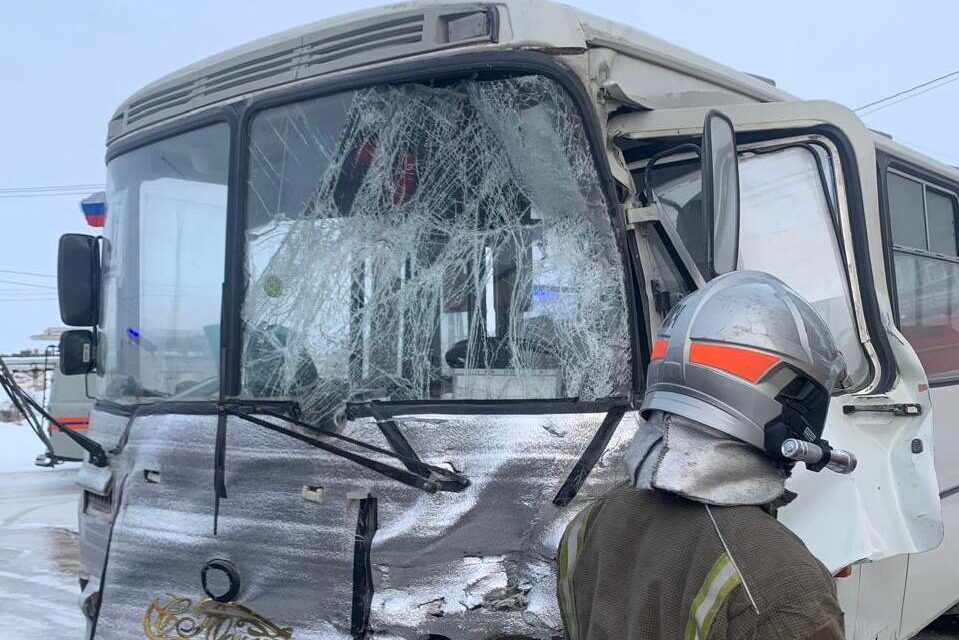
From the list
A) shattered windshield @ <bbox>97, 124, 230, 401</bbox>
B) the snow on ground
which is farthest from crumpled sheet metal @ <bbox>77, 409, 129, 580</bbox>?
the snow on ground

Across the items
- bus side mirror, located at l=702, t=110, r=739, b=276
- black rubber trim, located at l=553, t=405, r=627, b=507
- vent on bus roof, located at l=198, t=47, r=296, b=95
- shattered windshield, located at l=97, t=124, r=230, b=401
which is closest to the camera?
bus side mirror, located at l=702, t=110, r=739, b=276

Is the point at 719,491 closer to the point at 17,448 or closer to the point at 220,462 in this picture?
the point at 220,462

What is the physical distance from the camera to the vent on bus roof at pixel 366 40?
3.08 m

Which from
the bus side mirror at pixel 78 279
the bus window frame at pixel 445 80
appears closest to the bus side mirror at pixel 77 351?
the bus side mirror at pixel 78 279

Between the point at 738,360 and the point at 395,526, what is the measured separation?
144cm

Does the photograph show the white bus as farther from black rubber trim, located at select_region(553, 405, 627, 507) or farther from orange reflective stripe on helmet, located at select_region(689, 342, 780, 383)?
orange reflective stripe on helmet, located at select_region(689, 342, 780, 383)

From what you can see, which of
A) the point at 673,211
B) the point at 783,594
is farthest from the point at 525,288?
the point at 783,594

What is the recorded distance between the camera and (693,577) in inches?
65.7

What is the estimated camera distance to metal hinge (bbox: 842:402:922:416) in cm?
297

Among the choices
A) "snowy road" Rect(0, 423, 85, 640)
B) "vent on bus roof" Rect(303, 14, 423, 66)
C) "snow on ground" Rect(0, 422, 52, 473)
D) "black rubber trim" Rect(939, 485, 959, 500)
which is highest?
"vent on bus roof" Rect(303, 14, 423, 66)

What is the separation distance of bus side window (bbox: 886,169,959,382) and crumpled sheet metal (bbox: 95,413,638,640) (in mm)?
1845

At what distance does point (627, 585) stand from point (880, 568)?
225 cm

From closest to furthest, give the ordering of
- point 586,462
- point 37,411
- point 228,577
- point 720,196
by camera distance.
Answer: point 720,196
point 586,462
point 228,577
point 37,411

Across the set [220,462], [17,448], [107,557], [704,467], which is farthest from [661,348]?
[17,448]
